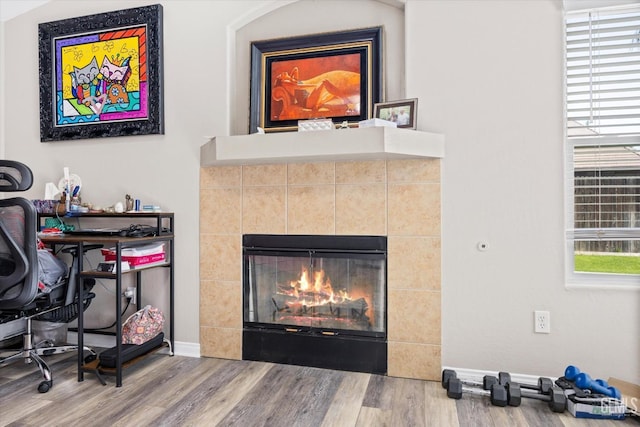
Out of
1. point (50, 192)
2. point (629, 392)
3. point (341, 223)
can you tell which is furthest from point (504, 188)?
point (50, 192)

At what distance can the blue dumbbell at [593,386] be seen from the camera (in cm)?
209

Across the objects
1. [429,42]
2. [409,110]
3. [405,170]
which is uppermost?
[429,42]

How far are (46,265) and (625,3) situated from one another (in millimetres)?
3635

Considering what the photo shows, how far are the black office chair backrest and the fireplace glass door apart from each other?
3.98ft

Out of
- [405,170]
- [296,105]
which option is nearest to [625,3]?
[405,170]

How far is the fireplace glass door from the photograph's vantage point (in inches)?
105

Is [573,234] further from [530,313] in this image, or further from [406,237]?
[406,237]

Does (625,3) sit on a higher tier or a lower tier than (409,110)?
higher

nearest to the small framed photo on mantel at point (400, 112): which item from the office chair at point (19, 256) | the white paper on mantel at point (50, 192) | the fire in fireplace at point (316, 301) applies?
the fire in fireplace at point (316, 301)

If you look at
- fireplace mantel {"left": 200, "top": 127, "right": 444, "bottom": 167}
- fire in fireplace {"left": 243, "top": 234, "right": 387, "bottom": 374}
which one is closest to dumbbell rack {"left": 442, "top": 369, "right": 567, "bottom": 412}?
fire in fireplace {"left": 243, "top": 234, "right": 387, "bottom": 374}

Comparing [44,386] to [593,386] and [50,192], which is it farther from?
[593,386]

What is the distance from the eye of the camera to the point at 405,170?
258cm

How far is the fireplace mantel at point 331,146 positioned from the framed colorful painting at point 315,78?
0.34 m

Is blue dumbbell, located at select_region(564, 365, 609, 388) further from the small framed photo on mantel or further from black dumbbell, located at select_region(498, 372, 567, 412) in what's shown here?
the small framed photo on mantel
